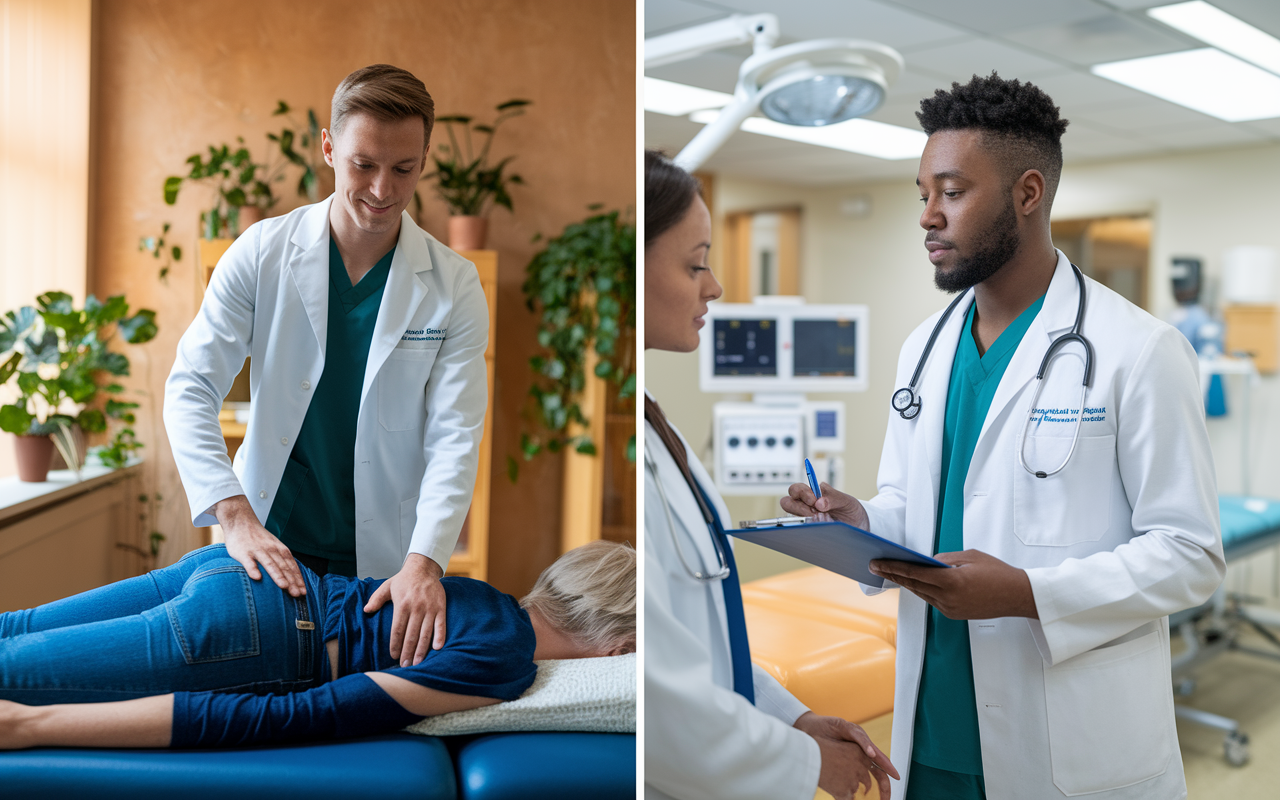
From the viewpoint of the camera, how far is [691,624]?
0.78 meters

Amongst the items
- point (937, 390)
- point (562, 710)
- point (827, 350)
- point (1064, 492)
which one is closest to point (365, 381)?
point (562, 710)

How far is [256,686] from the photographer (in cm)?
103

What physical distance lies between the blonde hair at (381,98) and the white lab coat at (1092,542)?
680 mm

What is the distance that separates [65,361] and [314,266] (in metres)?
0.29

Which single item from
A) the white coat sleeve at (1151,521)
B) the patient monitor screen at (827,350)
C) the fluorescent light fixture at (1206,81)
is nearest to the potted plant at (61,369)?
the white coat sleeve at (1151,521)

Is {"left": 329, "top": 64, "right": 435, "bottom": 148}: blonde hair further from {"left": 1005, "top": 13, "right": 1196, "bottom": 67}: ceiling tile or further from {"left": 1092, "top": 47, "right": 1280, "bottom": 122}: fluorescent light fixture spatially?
{"left": 1092, "top": 47, "right": 1280, "bottom": 122}: fluorescent light fixture

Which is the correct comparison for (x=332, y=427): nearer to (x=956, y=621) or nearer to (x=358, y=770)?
(x=358, y=770)

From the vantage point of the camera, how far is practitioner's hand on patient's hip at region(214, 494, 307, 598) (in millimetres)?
1017

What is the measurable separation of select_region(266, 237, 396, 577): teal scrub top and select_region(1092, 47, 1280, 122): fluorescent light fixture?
1800mm

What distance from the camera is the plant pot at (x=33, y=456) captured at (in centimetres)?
97

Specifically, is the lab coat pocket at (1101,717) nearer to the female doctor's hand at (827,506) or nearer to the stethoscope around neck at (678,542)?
the female doctor's hand at (827,506)

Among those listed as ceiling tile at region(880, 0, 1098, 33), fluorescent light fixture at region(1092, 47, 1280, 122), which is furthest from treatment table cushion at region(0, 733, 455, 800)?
fluorescent light fixture at region(1092, 47, 1280, 122)

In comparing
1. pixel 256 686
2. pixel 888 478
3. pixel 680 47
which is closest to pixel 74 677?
pixel 256 686

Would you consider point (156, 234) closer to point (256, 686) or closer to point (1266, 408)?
point (256, 686)
